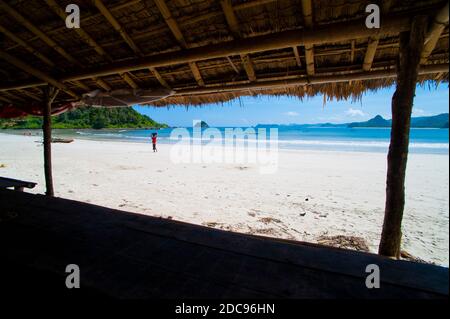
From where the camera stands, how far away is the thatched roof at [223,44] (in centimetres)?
204

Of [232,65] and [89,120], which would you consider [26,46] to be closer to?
[232,65]

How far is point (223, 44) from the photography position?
240 cm

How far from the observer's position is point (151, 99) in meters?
3.74

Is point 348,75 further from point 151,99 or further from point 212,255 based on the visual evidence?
point 151,99

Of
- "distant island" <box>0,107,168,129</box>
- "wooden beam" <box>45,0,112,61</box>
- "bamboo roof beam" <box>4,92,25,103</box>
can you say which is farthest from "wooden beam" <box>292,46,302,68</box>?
"distant island" <box>0,107,168,129</box>

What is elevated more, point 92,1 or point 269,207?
point 92,1

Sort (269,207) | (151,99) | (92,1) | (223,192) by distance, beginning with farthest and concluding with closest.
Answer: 1. (223,192)
2. (269,207)
3. (151,99)
4. (92,1)

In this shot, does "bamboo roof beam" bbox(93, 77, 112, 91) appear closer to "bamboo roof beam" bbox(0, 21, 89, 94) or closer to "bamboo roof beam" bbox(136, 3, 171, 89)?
"bamboo roof beam" bbox(0, 21, 89, 94)

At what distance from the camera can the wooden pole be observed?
71.0 inches

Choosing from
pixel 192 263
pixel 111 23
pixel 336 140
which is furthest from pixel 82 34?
pixel 336 140

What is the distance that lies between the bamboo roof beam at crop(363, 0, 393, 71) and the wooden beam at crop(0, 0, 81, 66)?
3.51 m

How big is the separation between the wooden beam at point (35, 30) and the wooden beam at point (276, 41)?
0.64 m

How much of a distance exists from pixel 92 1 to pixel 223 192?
4851 mm

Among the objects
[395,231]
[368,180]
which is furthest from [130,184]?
[368,180]
